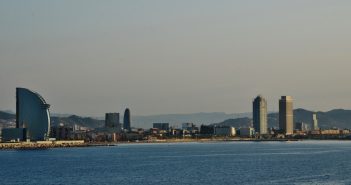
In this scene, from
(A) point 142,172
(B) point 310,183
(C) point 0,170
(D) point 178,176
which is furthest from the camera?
(C) point 0,170

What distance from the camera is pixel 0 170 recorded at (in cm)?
11344

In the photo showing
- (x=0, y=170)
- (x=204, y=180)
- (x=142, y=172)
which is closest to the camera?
(x=204, y=180)

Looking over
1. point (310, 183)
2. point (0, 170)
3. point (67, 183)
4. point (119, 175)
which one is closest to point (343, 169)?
Result: point (310, 183)

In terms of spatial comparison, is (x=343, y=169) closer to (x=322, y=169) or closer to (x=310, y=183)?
(x=322, y=169)

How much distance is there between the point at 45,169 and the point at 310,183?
151 ft

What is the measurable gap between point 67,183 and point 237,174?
23346mm

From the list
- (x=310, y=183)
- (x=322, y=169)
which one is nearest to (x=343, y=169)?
(x=322, y=169)

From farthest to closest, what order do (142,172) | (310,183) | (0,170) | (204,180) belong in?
(0,170) → (142,172) → (204,180) → (310,183)

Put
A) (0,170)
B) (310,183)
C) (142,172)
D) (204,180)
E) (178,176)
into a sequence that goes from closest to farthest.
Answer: (310,183), (204,180), (178,176), (142,172), (0,170)

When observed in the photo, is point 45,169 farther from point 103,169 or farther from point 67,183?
point 67,183

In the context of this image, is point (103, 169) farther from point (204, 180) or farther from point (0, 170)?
point (204, 180)

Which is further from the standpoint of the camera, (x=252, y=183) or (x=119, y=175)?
(x=119, y=175)

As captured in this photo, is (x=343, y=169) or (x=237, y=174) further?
(x=343, y=169)

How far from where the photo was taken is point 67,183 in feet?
285
